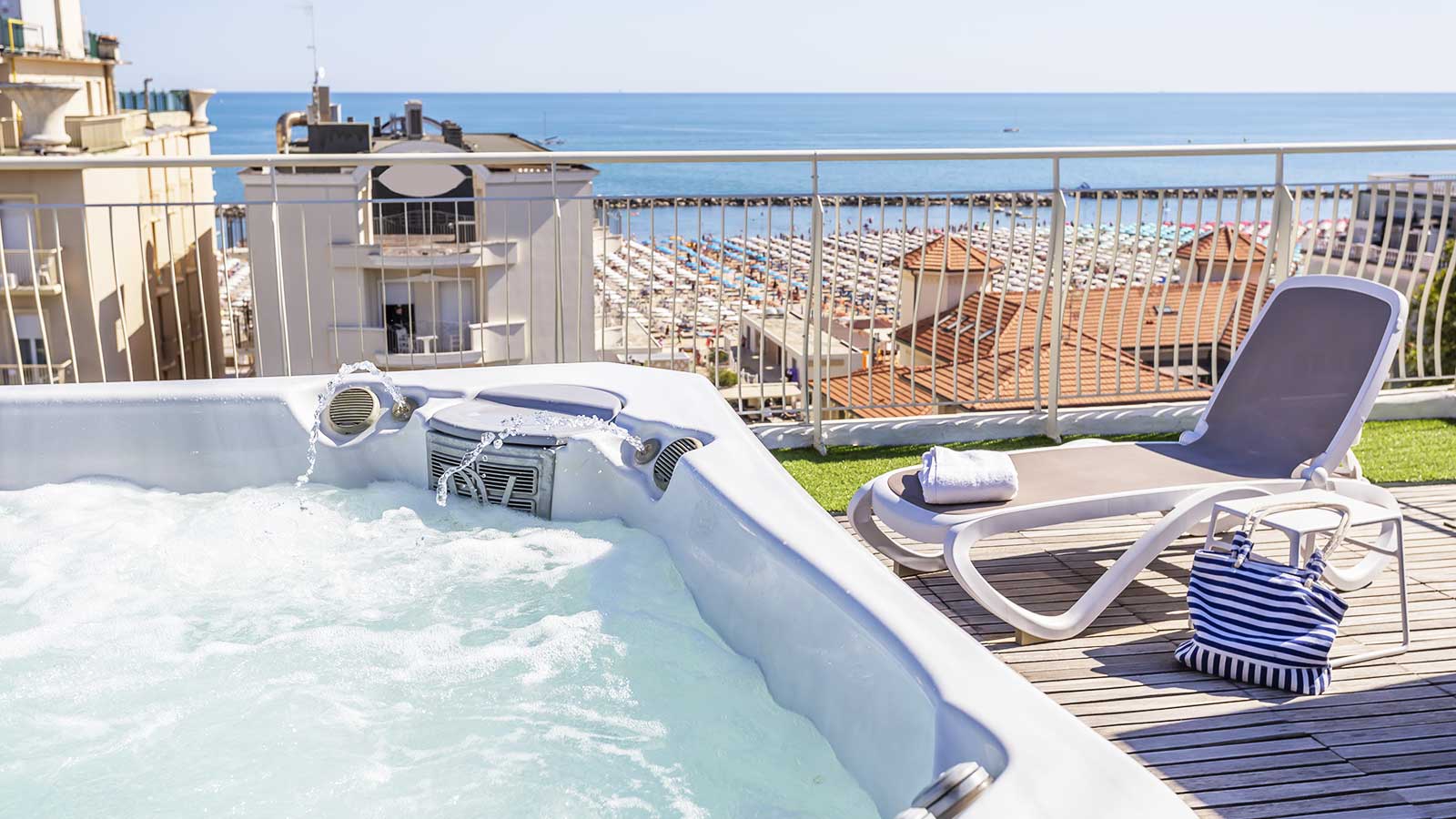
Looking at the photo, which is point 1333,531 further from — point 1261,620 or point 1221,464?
point 1221,464

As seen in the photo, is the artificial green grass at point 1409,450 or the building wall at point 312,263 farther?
the building wall at point 312,263

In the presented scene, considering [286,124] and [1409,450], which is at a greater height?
[286,124]

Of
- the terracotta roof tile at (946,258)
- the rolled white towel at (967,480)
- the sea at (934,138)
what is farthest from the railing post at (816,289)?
the sea at (934,138)

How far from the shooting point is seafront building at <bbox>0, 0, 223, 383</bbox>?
19.2 meters

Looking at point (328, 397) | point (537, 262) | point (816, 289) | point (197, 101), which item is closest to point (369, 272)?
point (537, 262)

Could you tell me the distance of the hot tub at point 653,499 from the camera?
5.89 feet

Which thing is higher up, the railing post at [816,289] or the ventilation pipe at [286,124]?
the ventilation pipe at [286,124]

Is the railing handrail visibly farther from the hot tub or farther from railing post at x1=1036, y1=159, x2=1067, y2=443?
the hot tub

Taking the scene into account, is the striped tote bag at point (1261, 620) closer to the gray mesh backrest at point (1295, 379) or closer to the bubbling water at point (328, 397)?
the gray mesh backrest at point (1295, 379)

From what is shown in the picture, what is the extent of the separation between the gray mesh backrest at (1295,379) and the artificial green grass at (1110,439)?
1.02 metres

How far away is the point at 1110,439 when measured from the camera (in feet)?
15.8

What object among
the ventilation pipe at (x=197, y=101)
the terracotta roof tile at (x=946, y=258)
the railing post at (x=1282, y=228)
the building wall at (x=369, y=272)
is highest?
the ventilation pipe at (x=197, y=101)

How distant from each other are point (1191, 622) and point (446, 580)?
Answer: 1.77m

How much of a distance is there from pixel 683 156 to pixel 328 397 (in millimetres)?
1560
